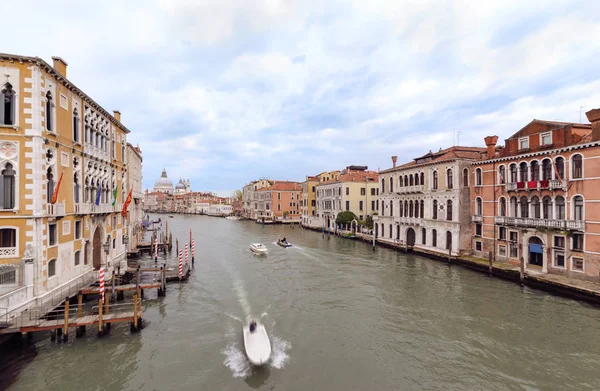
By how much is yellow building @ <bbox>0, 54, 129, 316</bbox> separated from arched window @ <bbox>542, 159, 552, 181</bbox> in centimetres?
2807

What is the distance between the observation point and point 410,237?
34781 mm

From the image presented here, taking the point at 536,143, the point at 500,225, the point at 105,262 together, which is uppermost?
the point at 536,143

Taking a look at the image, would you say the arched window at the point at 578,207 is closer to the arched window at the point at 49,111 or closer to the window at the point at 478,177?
the window at the point at 478,177

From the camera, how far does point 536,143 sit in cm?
2169

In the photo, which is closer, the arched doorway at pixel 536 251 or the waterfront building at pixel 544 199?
the waterfront building at pixel 544 199

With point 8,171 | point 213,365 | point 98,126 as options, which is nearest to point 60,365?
point 213,365

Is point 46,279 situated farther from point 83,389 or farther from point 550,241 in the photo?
point 550,241

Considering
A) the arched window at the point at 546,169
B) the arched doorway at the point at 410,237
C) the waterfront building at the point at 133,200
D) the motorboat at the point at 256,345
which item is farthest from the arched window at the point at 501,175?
the waterfront building at the point at 133,200

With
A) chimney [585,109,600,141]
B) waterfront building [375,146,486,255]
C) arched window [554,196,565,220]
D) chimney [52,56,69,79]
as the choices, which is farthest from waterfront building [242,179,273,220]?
chimney [585,109,600,141]

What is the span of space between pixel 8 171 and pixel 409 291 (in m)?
21.1

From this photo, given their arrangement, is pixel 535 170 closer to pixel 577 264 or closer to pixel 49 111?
pixel 577 264

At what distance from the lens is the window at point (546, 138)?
2072cm

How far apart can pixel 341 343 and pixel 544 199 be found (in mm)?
17731

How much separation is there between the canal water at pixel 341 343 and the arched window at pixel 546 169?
7602 mm
